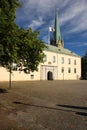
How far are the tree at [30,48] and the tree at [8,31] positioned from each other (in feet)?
6.07

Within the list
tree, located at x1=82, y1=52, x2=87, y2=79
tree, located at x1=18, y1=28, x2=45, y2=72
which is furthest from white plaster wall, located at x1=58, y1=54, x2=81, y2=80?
tree, located at x1=18, y1=28, x2=45, y2=72

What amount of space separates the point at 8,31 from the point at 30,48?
392 cm

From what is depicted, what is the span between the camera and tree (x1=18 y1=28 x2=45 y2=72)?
17188mm

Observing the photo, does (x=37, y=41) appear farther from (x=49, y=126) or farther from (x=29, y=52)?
(x=49, y=126)

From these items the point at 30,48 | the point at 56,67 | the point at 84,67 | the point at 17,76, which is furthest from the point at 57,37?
the point at 30,48

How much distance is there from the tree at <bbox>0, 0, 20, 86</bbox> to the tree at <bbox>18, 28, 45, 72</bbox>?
185 cm

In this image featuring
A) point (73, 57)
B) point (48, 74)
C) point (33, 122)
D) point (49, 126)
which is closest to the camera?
point (49, 126)

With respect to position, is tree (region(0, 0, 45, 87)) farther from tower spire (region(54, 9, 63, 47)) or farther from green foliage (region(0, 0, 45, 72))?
tower spire (region(54, 9, 63, 47))

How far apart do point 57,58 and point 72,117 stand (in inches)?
2182

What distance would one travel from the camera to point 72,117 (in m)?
9.48

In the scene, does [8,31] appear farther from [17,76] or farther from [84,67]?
[84,67]

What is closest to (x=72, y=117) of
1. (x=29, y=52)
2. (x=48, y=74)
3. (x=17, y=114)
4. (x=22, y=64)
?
(x=17, y=114)

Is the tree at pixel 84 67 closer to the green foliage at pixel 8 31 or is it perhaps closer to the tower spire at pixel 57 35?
the tower spire at pixel 57 35

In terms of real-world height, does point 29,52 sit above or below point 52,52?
below
